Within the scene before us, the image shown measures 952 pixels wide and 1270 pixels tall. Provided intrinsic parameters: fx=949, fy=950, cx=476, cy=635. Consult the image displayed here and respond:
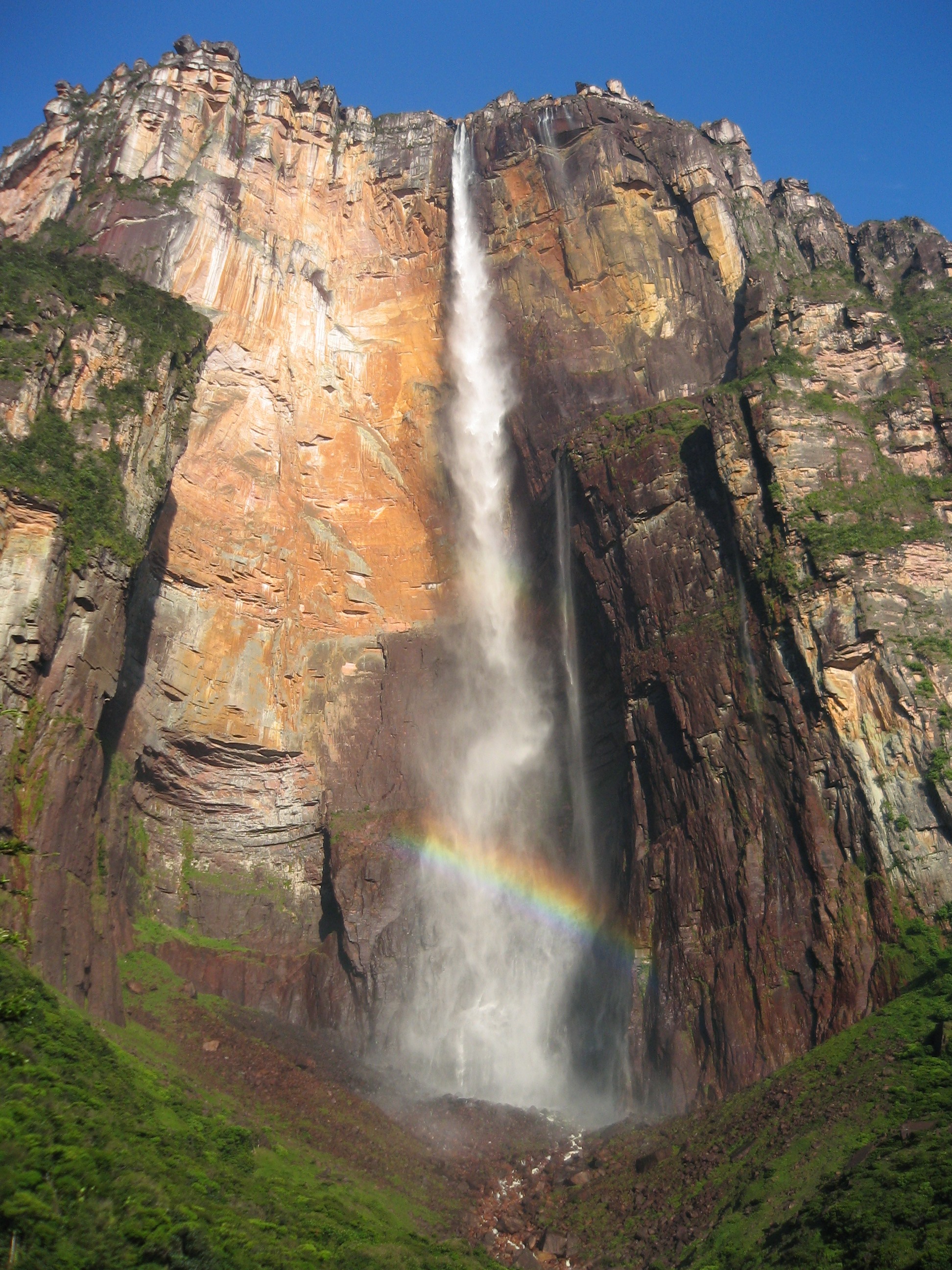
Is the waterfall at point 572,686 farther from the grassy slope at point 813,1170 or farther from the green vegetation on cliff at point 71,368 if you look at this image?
the green vegetation on cliff at point 71,368

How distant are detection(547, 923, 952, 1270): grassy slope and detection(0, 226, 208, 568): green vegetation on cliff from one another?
64.7 ft

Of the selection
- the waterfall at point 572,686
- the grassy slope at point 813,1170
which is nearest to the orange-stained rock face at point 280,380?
the waterfall at point 572,686

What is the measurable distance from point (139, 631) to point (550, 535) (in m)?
16.0

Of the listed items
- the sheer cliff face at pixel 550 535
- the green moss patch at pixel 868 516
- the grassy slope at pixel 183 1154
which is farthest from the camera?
the green moss patch at pixel 868 516

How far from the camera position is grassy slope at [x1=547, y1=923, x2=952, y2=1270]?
1377cm

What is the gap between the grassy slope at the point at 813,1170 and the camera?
13.8 meters

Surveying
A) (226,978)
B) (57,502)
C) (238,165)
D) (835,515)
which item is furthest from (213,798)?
(238,165)

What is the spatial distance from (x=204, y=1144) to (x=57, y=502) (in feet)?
50.0

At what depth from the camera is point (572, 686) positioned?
35.7 m

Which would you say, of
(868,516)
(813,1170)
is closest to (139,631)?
(868,516)

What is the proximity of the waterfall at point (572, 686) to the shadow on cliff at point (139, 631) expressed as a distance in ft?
47.5

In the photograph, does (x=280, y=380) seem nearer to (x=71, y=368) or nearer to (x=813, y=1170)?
(x=71, y=368)

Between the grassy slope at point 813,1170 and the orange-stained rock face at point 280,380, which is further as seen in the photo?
the orange-stained rock face at point 280,380

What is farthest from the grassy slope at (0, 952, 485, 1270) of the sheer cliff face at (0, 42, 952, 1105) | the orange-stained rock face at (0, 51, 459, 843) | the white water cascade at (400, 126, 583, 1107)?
the orange-stained rock face at (0, 51, 459, 843)
